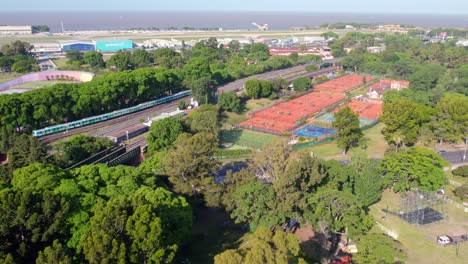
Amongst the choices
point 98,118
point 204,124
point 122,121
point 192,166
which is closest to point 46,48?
point 98,118

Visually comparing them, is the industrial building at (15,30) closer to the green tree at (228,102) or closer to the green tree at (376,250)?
the green tree at (228,102)

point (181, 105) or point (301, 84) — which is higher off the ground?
point (301, 84)

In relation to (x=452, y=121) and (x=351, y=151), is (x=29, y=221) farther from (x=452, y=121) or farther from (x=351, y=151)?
(x=452, y=121)

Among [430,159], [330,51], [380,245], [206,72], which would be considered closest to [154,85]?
[206,72]

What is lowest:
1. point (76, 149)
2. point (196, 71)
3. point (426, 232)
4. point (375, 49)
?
point (426, 232)

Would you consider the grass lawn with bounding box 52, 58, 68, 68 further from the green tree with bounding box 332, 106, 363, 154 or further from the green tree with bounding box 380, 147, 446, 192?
the green tree with bounding box 380, 147, 446, 192

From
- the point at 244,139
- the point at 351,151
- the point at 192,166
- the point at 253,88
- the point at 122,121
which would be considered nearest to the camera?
the point at 192,166
